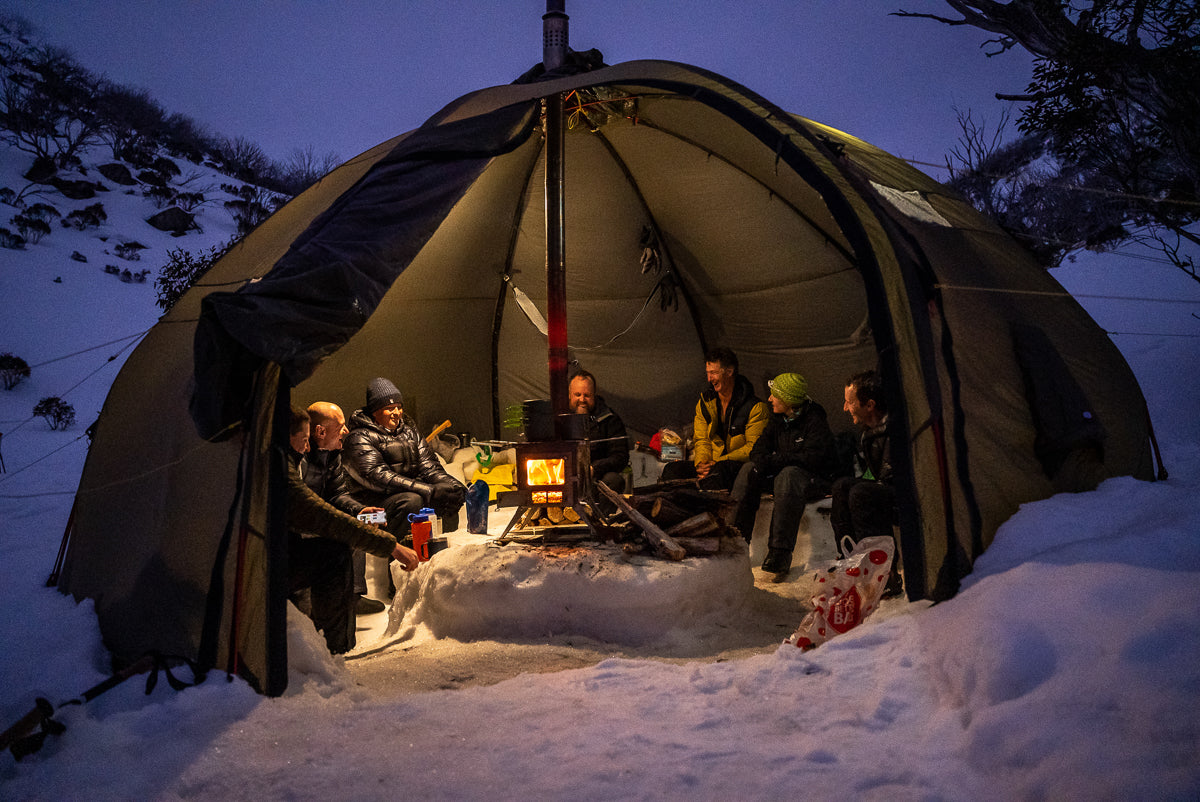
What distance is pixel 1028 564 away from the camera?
262 centimetres

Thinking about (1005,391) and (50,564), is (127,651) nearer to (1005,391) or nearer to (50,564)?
(50,564)

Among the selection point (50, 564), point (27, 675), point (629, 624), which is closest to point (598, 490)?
point (629, 624)

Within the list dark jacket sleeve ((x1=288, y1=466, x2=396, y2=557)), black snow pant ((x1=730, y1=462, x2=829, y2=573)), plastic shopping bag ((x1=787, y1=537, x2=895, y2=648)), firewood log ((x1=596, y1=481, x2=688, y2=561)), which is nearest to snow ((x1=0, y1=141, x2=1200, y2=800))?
plastic shopping bag ((x1=787, y1=537, x2=895, y2=648))

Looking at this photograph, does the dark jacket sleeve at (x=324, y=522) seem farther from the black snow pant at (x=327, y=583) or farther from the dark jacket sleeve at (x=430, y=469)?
the dark jacket sleeve at (x=430, y=469)

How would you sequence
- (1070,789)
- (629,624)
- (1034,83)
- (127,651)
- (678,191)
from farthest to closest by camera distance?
(1034,83), (678,191), (629,624), (127,651), (1070,789)

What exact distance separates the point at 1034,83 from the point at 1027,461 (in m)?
5.82

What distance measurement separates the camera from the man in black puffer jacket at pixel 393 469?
5.09 m

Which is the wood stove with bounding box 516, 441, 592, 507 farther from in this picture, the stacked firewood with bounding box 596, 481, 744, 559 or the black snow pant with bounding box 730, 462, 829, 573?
the black snow pant with bounding box 730, 462, 829, 573

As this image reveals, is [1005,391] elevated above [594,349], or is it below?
below

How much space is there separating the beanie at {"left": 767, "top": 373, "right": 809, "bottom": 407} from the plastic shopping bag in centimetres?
201

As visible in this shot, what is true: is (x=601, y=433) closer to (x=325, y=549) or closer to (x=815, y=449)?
(x=815, y=449)

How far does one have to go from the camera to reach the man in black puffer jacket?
509 cm

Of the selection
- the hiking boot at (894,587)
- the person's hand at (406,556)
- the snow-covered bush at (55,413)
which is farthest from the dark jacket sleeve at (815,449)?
the snow-covered bush at (55,413)

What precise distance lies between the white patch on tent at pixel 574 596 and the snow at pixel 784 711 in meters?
0.85
